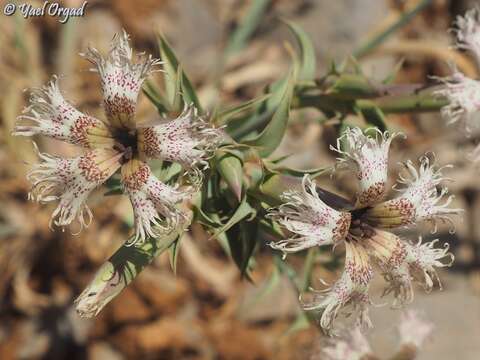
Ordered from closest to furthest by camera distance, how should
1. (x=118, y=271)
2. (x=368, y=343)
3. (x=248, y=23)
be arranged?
(x=118, y=271) < (x=368, y=343) < (x=248, y=23)

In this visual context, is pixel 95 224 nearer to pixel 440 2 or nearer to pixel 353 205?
pixel 353 205

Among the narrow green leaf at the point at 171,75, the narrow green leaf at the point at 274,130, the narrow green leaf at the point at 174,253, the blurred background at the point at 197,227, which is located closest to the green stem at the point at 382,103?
the narrow green leaf at the point at 274,130

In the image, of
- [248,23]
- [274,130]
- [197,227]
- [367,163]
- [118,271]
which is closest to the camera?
[118,271]

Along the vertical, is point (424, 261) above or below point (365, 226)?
below

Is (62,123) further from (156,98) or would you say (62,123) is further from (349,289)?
(349,289)

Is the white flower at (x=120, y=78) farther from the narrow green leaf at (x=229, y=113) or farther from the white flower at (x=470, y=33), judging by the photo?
the white flower at (x=470, y=33)

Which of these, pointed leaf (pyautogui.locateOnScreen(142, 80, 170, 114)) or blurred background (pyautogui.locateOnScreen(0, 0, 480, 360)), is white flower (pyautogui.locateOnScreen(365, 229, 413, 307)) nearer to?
pointed leaf (pyautogui.locateOnScreen(142, 80, 170, 114))

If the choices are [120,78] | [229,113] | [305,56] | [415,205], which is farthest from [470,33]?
[120,78]
